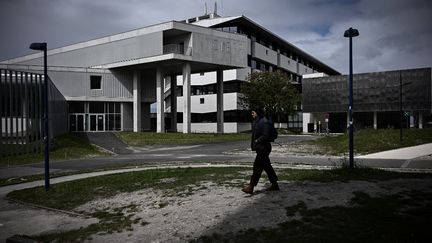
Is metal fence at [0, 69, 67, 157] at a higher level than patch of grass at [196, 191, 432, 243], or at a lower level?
higher

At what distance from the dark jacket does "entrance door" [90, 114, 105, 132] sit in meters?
42.6

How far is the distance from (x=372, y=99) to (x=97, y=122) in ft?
134

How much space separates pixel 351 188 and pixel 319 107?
55.1 meters

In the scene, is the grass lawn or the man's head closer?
the grass lawn

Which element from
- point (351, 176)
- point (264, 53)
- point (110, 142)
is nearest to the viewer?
point (351, 176)

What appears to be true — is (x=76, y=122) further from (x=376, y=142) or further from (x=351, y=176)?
(x=351, y=176)

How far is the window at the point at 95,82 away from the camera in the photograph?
46.1 meters

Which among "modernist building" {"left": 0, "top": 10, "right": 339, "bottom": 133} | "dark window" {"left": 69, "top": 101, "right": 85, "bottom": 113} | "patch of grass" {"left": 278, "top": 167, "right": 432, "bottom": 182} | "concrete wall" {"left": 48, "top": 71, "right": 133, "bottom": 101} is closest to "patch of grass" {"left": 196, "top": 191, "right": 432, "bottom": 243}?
"patch of grass" {"left": 278, "top": 167, "right": 432, "bottom": 182}

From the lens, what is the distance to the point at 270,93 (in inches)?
2096

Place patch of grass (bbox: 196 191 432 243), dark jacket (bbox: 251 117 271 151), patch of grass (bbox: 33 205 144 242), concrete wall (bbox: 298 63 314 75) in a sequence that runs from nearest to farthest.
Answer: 1. patch of grass (bbox: 196 191 432 243)
2. patch of grass (bbox: 33 205 144 242)
3. dark jacket (bbox: 251 117 271 151)
4. concrete wall (bbox: 298 63 314 75)

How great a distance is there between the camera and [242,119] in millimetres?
61188

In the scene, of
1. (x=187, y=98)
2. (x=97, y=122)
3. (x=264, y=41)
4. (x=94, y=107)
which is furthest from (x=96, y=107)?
(x=264, y=41)

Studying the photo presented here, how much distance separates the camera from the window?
46125 millimetres

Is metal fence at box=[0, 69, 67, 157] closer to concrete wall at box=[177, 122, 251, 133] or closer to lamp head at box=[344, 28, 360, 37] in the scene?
lamp head at box=[344, 28, 360, 37]
